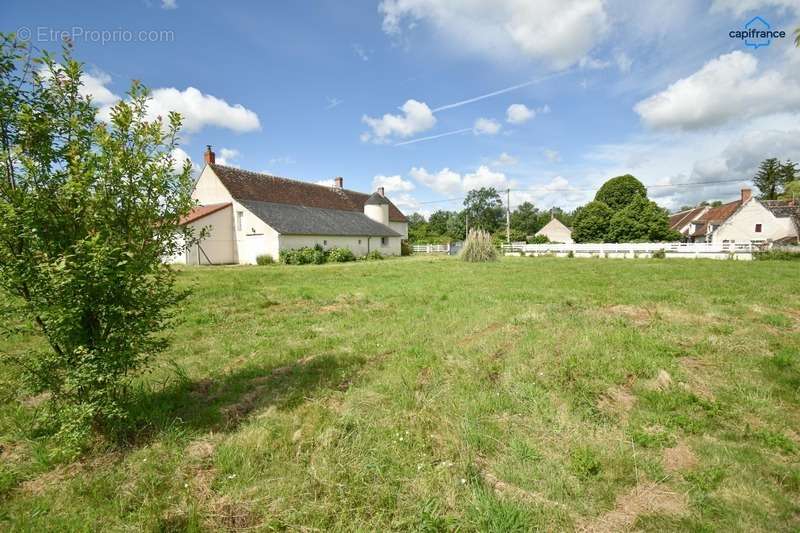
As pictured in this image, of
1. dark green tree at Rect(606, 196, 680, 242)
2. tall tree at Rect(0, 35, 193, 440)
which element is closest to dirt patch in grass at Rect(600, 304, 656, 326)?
tall tree at Rect(0, 35, 193, 440)

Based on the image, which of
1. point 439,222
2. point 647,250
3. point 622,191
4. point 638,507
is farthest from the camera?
point 439,222

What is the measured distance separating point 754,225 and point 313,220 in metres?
44.4

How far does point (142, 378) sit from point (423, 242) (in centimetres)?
4843

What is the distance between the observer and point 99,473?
9.27 feet

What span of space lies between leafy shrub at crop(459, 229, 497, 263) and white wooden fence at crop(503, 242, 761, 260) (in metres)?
9.77

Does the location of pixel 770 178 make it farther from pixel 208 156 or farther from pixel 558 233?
pixel 208 156

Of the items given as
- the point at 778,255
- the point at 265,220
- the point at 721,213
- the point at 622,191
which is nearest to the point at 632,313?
the point at 778,255

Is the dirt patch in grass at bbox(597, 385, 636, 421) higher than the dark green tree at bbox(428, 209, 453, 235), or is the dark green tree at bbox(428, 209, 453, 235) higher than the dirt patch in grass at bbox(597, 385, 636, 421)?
the dark green tree at bbox(428, 209, 453, 235)

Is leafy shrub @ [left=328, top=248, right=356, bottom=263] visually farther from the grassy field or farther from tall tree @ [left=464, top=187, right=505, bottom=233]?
tall tree @ [left=464, top=187, right=505, bottom=233]

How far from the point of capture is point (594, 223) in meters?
38.6

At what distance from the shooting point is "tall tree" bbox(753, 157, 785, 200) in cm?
4894

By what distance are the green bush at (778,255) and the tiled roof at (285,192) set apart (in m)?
32.8

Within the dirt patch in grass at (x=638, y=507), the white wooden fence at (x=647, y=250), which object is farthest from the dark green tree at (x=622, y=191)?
the dirt patch in grass at (x=638, y=507)

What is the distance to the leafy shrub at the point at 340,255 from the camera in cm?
2797
